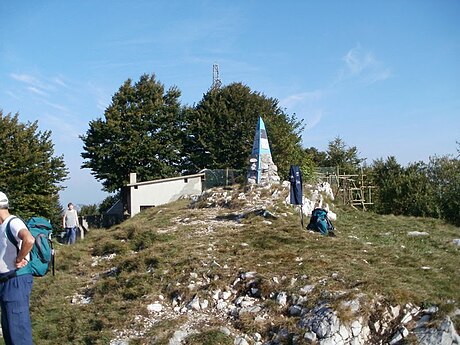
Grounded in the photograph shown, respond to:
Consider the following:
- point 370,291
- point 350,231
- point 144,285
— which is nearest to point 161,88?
point 350,231

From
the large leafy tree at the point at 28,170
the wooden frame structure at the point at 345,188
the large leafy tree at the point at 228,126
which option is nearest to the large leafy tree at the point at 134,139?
the large leafy tree at the point at 228,126

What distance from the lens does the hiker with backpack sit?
514 cm

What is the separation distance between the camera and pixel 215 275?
10070 millimetres

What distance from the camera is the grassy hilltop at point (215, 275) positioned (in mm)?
8148

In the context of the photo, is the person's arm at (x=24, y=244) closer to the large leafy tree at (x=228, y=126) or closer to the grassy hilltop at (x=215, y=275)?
the grassy hilltop at (x=215, y=275)

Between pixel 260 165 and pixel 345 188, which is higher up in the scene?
pixel 260 165

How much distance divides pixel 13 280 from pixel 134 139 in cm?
3473

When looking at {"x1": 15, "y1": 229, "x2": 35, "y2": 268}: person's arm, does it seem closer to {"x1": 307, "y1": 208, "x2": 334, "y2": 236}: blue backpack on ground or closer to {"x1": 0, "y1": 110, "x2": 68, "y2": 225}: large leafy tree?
{"x1": 307, "y1": 208, "x2": 334, "y2": 236}: blue backpack on ground

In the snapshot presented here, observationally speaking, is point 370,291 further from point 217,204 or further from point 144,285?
point 217,204

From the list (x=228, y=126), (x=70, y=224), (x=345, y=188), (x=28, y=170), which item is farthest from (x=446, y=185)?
(x=28, y=170)

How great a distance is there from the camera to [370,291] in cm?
795

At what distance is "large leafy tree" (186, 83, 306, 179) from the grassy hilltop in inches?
961

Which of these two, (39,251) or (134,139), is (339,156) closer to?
Answer: (134,139)

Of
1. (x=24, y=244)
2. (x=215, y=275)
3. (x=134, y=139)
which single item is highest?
(x=134, y=139)
